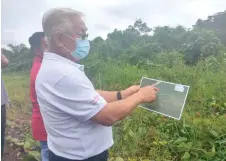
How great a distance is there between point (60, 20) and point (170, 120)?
1.70 m

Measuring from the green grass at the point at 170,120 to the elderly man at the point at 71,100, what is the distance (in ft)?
3.73

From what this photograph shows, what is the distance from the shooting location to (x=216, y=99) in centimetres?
282

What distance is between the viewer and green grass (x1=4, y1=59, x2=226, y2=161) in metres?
2.20

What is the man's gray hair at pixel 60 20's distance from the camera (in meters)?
1.06

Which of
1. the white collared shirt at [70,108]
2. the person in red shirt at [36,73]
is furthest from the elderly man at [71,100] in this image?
the person in red shirt at [36,73]

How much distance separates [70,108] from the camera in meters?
1.02

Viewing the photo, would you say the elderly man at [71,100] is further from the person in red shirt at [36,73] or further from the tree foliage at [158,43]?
the tree foliage at [158,43]

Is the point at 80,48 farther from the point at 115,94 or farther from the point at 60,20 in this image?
the point at 115,94

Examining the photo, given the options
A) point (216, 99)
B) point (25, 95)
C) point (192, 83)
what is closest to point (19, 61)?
point (25, 95)

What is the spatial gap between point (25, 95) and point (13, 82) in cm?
73

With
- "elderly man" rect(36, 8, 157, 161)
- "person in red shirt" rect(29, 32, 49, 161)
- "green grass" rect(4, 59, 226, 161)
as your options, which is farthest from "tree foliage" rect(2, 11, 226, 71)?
"elderly man" rect(36, 8, 157, 161)

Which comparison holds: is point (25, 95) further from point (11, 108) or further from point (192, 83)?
point (192, 83)

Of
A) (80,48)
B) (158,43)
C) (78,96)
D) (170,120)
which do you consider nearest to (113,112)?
(78,96)

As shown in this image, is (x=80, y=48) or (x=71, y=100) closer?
(x=71, y=100)
